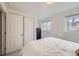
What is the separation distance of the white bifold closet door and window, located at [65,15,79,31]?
37.2 inches

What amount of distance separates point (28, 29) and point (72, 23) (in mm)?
1188

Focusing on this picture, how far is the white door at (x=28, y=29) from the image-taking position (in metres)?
2.26

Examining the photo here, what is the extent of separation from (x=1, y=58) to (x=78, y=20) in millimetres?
1901

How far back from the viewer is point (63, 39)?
2.24 metres

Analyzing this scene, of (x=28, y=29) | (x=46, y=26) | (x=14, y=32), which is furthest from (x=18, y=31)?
(x=46, y=26)

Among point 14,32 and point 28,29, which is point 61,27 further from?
point 14,32

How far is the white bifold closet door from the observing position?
226cm

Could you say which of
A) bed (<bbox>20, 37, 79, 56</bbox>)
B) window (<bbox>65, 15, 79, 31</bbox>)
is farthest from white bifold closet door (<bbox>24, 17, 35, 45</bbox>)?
window (<bbox>65, 15, 79, 31</bbox>)

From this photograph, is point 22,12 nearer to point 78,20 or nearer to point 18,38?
point 18,38

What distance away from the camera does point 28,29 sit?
7.73 ft

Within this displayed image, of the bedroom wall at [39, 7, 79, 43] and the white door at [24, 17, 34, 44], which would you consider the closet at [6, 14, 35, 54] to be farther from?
the bedroom wall at [39, 7, 79, 43]

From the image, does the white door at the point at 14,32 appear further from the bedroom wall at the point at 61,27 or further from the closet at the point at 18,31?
the bedroom wall at the point at 61,27

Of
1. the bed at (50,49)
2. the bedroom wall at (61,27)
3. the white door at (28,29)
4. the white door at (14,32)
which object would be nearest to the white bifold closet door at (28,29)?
the white door at (28,29)

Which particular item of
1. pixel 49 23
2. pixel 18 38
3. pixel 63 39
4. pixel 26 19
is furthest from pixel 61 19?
pixel 18 38
